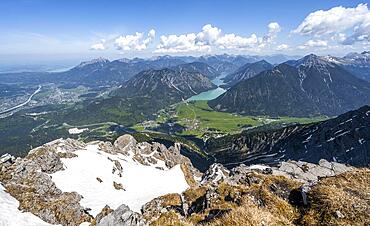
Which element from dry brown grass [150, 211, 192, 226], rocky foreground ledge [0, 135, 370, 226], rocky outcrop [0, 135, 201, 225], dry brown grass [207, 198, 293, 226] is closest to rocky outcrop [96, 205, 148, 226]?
rocky outcrop [0, 135, 201, 225]

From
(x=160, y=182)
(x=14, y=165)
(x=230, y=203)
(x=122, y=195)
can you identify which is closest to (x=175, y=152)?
(x=160, y=182)

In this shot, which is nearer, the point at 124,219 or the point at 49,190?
the point at 124,219

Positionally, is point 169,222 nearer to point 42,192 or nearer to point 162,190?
point 42,192

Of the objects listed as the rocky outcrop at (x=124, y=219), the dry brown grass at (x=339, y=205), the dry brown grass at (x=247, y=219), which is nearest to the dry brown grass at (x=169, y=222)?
the rocky outcrop at (x=124, y=219)

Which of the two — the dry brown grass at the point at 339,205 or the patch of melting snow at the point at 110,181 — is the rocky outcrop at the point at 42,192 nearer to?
the patch of melting snow at the point at 110,181

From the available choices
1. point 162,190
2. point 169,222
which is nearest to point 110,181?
point 162,190
